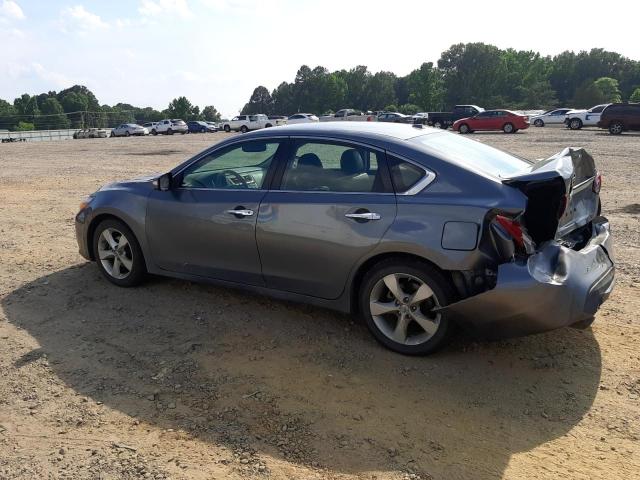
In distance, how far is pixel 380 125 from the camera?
183 inches

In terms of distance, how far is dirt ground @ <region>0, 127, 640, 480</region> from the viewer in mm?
2859

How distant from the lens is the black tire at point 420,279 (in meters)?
3.69

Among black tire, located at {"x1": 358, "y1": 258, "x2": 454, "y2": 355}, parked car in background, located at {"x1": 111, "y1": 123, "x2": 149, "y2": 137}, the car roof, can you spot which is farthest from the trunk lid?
parked car in background, located at {"x1": 111, "y1": 123, "x2": 149, "y2": 137}

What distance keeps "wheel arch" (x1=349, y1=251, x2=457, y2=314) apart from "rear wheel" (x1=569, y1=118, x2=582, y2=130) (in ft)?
127

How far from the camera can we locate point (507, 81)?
111062 mm

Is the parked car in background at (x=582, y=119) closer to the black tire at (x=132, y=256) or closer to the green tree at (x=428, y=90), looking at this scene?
the black tire at (x=132, y=256)

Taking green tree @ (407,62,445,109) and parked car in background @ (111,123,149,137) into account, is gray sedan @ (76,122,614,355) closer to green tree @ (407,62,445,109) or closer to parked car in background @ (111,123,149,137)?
parked car in background @ (111,123,149,137)

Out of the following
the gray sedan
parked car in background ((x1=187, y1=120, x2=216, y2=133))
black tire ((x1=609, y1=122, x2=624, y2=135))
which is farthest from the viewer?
parked car in background ((x1=187, y1=120, x2=216, y2=133))

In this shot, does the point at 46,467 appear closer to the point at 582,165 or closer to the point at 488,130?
the point at 582,165

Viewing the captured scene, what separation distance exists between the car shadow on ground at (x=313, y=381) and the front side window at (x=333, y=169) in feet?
3.85

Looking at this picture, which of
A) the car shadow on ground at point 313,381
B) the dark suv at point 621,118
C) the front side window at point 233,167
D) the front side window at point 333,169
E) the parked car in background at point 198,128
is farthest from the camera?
the parked car in background at point 198,128


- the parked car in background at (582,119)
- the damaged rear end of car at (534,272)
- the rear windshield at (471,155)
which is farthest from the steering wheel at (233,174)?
the parked car in background at (582,119)

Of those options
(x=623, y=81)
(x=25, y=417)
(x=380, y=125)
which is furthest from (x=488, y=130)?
(x=623, y=81)

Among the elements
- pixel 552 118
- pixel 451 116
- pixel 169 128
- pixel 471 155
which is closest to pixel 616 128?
pixel 451 116
